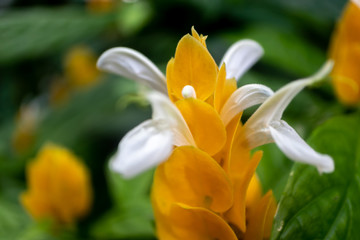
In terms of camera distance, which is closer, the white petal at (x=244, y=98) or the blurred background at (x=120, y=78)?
the white petal at (x=244, y=98)

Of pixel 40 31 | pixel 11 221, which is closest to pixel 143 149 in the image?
pixel 11 221

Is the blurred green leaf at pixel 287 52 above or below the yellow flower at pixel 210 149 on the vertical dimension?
below

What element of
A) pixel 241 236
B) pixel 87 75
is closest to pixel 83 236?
pixel 241 236

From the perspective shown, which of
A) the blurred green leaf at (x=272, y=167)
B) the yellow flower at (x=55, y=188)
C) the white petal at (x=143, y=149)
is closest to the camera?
the white petal at (x=143, y=149)

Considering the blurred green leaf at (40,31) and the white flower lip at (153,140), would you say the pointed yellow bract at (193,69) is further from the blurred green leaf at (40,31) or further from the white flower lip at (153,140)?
the blurred green leaf at (40,31)

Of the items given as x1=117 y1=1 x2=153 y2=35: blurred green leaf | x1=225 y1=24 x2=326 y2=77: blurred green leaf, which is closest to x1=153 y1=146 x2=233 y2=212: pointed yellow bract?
x1=225 y1=24 x2=326 y2=77: blurred green leaf

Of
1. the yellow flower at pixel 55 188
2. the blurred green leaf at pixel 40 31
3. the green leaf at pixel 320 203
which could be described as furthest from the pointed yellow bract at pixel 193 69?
the blurred green leaf at pixel 40 31
